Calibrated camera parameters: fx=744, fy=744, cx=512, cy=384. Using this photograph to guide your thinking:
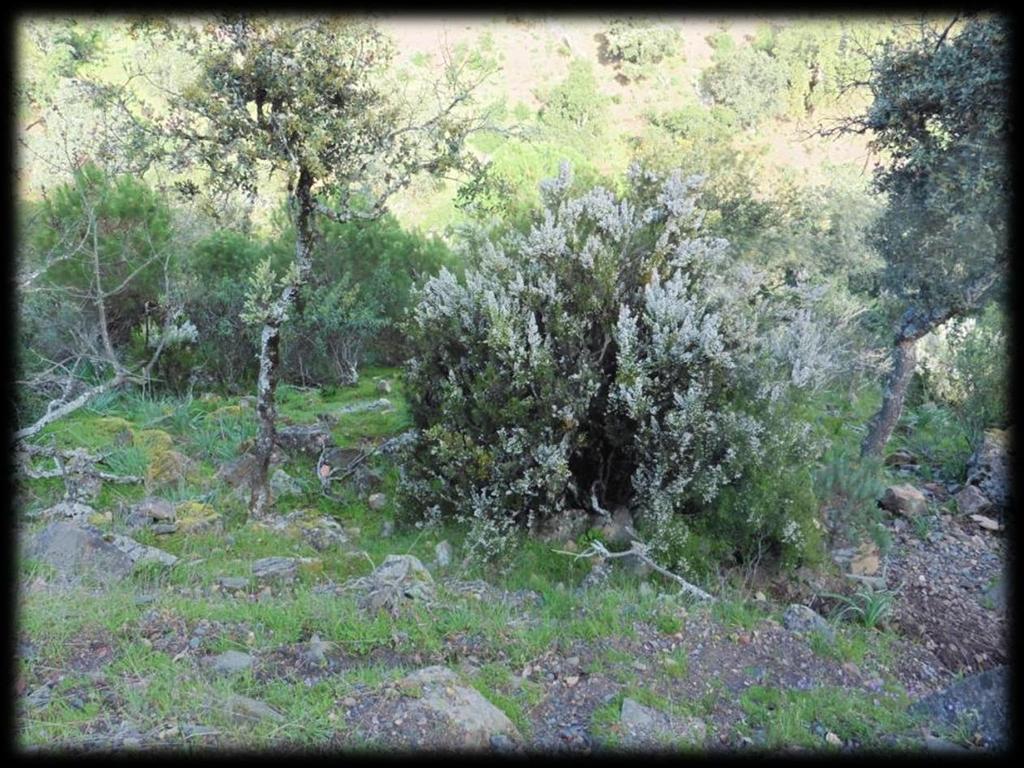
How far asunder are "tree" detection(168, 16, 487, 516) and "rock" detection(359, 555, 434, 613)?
6.16ft

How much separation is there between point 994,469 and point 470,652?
5664 millimetres

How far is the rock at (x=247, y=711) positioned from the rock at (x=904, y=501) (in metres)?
5.19

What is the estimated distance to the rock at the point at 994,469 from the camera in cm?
645

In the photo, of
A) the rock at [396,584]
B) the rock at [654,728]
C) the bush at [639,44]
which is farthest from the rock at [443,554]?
the bush at [639,44]

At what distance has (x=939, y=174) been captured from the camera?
5723 millimetres

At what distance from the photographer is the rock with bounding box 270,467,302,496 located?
6281 millimetres

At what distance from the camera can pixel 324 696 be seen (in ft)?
10.2

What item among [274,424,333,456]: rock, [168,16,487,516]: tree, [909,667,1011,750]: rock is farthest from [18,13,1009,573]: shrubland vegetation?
[909,667,1011,750]: rock

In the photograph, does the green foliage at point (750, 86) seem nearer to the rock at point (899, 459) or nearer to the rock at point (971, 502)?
the rock at point (899, 459)

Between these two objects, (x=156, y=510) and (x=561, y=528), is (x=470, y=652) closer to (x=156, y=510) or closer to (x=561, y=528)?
(x=561, y=528)

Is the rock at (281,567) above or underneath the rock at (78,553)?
underneath

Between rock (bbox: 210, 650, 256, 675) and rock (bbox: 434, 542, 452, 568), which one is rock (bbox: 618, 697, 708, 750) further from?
rock (bbox: 434, 542, 452, 568)

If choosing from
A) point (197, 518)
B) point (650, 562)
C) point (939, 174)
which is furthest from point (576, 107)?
point (650, 562)

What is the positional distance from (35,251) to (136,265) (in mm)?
969
